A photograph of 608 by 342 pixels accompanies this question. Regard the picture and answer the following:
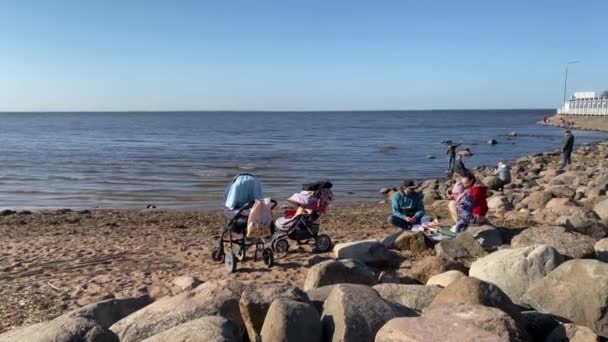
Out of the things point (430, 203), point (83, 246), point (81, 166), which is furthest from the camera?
point (81, 166)

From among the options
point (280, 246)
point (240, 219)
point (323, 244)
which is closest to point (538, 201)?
point (323, 244)

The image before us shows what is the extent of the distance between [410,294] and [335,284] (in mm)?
731

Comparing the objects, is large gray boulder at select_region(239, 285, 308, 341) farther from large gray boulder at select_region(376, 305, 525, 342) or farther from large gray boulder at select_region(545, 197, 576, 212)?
large gray boulder at select_region(545, 197, 576, 212)

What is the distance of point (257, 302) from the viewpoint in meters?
4.65

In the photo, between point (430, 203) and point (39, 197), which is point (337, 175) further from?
point (39, 197)

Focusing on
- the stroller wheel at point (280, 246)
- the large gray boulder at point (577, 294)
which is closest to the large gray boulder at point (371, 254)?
the stroller wheel at point (280, 246)

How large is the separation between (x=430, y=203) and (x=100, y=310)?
12.4 m

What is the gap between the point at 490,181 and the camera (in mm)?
19000

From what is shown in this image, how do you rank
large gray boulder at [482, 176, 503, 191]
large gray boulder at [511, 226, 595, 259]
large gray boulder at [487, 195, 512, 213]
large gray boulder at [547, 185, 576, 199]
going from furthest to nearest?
large gray boulder at [482, 176, 503, 191] → large gray boulder at [547, 185, 576, 199] → large gray boulder at [487, 195, 512, 213] → large gray boulder at [511, 226, 595, 259]

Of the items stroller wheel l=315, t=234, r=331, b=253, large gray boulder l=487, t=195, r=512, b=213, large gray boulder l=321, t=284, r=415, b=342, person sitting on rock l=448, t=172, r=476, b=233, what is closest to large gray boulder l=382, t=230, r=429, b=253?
person sitting on rock l=448, t=172, r=476, b=233

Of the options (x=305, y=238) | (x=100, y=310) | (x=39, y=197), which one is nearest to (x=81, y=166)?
(x=39, y=197)

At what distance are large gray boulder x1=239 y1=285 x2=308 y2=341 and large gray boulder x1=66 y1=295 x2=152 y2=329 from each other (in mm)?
1230

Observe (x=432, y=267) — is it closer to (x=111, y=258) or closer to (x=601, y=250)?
(x=601, y=250)

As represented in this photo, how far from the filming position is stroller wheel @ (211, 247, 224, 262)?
28.5 feet
